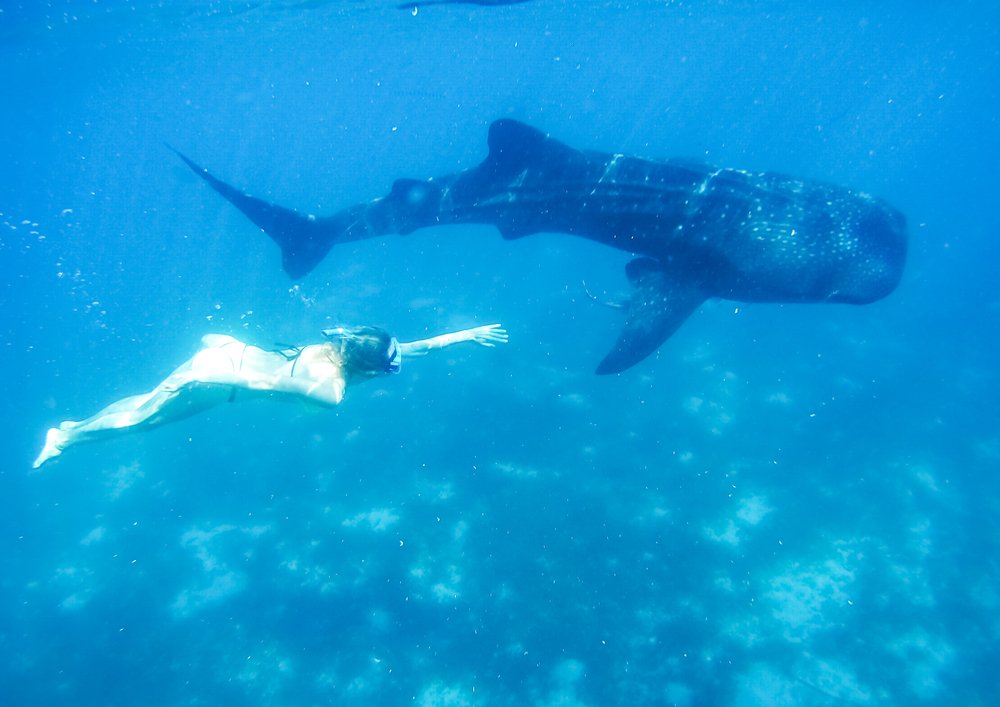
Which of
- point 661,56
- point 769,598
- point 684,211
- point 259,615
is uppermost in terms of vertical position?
point 661,56

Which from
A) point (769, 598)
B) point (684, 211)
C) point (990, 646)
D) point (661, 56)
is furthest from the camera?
point (661, 56)

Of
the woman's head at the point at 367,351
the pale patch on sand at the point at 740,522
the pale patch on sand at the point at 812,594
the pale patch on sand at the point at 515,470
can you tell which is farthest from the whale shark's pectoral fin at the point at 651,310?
the pale patch on sand at the point at 812,594

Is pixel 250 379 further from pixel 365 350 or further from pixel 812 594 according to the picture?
pixel 812 594

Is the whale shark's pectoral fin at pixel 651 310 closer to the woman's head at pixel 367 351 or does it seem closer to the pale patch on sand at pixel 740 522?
the woman's head at pixel 367 351

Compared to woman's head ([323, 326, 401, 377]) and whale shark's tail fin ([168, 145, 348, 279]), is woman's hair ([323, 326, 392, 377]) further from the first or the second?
whale shark's tail fin ([168, 145, 348, 279])

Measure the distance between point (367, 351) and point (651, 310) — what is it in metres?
5.25

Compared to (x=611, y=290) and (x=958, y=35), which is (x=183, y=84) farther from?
(x=958, y=35)

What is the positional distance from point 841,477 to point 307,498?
13191 millimetres

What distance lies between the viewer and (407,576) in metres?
10.4

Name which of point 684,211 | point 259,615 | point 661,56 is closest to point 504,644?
point 259,615

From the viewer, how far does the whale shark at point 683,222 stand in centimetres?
795

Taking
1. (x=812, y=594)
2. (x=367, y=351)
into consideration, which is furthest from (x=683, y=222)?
(x=812, y=594)

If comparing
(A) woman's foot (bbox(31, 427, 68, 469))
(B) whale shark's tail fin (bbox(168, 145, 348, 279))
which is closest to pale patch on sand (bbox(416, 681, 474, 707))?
(A) woman's foot (bbox(31, 427, 68, 469))

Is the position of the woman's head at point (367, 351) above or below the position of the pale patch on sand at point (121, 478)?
above
